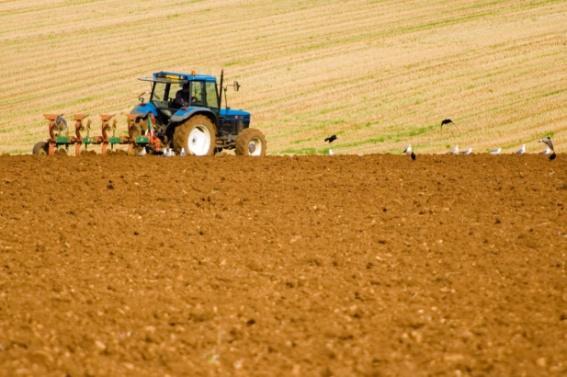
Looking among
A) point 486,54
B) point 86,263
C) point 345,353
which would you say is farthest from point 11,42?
point 345,353

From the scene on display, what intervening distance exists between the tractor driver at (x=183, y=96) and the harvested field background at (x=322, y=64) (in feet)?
16.7

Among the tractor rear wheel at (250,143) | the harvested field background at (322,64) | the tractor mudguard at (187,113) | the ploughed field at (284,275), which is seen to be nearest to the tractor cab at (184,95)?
the tractor mudguard at (187,113)

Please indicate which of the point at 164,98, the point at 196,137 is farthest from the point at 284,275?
the point at 164,98

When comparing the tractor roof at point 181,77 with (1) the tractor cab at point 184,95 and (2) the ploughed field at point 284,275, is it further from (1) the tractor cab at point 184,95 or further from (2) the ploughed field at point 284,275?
(2) the ploughed field at point 284,275

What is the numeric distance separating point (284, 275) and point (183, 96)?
9.90m

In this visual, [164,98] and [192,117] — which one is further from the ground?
[164,98]

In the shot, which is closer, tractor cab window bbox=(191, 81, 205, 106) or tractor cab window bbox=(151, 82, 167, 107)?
tractor cab window bbox=(191, 81, 205, 106)

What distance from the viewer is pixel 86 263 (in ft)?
24.0

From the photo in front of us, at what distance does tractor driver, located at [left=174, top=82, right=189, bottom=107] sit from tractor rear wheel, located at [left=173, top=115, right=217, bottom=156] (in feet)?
1.83

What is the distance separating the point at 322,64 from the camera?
29906mm

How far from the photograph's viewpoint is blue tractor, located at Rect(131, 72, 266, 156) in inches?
621

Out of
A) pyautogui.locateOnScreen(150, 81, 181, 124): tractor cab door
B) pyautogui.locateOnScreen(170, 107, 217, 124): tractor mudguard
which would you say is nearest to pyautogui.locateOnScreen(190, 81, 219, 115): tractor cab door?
pyautogui.locateOnScreen(170, 107, 217, 124): tractor mudguard

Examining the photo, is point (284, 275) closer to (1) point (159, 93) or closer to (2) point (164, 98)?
(2) point (164, 98)

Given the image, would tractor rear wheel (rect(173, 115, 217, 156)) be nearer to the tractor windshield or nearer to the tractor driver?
the tractor driver
